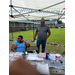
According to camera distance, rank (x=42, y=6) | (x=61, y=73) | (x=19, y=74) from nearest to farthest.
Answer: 1. (x=19, y=74)
2. (x=61, y=73)
3. (x=42, y=6)
